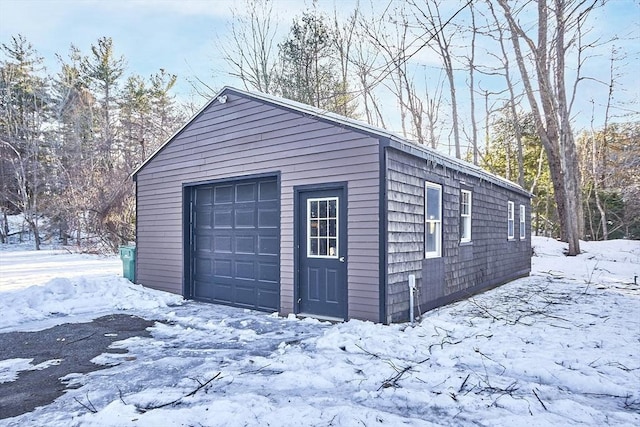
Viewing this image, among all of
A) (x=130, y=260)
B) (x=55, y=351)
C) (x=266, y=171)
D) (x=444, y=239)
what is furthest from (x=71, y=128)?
(x=444, y=239)

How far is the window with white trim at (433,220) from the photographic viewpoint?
23.0 feet

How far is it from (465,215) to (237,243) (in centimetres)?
498

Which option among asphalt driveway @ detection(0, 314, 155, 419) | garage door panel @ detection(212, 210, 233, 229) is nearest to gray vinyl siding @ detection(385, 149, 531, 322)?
garage door panel @ detection(212, 210, 233, 229)

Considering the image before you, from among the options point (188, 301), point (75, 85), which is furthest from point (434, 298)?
point (75, 85)

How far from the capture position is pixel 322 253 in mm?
6445

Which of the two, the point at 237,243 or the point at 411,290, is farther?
the point at 237,243

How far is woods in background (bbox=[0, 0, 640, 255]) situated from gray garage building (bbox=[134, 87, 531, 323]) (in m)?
5.11

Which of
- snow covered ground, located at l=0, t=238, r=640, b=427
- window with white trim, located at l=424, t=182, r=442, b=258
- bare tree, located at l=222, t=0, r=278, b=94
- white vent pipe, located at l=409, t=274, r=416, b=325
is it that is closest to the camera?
snow covered ground, located at l=0, t=238, r=640, b=427

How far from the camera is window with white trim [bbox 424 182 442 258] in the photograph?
7.03m

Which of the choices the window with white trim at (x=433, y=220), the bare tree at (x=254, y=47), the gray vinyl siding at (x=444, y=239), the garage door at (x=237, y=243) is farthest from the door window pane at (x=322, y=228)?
the bare tree at (x=254, y=47)

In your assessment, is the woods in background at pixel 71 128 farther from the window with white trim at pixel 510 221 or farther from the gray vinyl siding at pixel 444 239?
the window with white trim at pixel 510 221

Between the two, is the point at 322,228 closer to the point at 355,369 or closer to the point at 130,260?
the point at 355,369

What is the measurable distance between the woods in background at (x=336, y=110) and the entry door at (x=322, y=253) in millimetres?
6053

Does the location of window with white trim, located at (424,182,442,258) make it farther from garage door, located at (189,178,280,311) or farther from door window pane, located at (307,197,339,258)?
garage door, located at (189,178,280,311)
